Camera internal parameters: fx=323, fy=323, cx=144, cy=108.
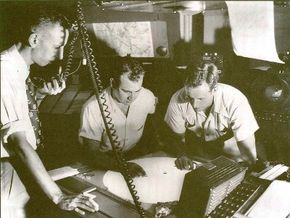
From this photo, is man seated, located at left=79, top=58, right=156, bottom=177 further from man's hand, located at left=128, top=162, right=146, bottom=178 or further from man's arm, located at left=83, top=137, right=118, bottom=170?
man's hand, located at left=128, top=162, right=146, bottom=178

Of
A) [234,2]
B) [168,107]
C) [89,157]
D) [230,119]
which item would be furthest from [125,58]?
[234,2]

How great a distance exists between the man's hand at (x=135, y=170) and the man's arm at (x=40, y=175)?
0.37 meters

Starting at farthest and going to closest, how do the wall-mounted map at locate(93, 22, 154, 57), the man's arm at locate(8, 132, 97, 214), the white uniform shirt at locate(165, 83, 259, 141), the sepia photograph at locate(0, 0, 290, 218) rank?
1. the white uniform shirt at locate(165, 83, 259, 141)
2. the wall-mounted map at locate(93, 22, 154, 57)
3. the man's arm at locate(8, 132, 97, 214)
4. the sepia photograph at locate(0, 0, 290, 218)

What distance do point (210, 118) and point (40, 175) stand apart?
1281 mm

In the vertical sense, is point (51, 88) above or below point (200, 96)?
above

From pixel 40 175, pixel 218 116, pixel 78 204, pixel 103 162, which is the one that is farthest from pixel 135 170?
pixel 218 116

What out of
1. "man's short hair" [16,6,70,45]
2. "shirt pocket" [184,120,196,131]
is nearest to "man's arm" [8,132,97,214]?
"man's short hair" [16,6,70,45]

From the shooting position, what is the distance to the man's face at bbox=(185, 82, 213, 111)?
6.85 feet

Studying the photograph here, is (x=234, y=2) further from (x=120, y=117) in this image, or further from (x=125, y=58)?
(x=120, y=117)

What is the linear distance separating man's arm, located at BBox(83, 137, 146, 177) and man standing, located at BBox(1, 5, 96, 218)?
Answer: 0.40 meters

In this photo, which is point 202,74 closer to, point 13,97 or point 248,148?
point 248,148

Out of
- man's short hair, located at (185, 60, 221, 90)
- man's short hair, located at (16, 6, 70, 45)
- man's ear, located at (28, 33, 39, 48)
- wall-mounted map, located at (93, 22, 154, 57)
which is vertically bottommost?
man's short hair, located at (185, 60, 221, 90)

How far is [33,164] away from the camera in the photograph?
4.77ft

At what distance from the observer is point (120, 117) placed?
2.48m
